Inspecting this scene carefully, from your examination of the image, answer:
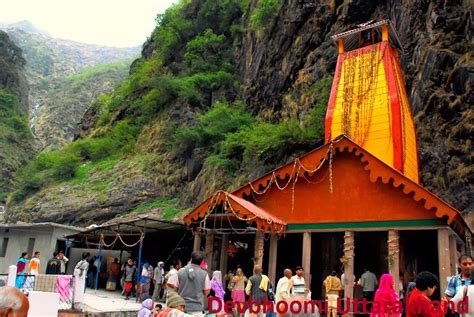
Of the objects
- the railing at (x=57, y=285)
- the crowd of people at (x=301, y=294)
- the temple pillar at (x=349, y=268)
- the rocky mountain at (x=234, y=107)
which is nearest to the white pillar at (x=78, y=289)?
the railing at (x=57, y=285)

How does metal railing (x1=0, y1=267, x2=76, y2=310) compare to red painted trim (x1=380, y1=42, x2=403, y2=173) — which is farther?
red painted trim (x1=380, y1=42, x2=403, y2=173)

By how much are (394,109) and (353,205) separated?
5538 millimetres

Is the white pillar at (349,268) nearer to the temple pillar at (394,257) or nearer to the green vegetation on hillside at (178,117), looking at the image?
the temple pillar at (394,257)

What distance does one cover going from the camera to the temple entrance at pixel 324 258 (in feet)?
59.3

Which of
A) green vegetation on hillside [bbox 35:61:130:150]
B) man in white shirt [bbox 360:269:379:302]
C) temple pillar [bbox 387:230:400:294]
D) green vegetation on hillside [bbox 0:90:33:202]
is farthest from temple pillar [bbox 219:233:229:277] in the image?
green vegetation on hillside [bbox 35:61:130:150]

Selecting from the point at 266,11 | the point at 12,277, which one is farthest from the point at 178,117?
the point at 12,277

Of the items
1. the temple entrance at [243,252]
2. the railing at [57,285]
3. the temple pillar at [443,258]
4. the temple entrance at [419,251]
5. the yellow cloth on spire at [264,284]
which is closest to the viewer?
the yellow cloth on spire at [264,284]

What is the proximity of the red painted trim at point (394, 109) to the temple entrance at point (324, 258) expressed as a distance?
3.75 m

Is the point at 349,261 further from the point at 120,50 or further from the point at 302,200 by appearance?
the point at 120,50

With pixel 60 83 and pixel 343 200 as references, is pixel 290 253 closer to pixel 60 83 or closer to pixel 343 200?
pixel 343 200

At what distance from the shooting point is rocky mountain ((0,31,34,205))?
55.2 m

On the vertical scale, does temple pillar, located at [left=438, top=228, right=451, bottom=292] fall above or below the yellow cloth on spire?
above

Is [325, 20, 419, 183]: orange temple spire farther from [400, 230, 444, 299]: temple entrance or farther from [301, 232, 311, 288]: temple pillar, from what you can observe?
[301, 232, 311, 288]: temple pillar

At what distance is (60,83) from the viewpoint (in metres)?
107
